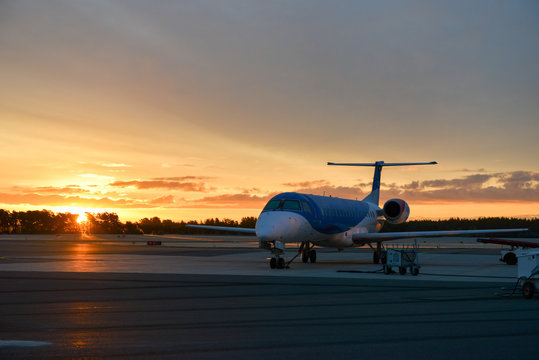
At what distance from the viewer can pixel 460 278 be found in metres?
19.9

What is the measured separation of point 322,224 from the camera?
2784cm

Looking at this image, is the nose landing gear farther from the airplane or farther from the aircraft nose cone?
the aircraft nose cone

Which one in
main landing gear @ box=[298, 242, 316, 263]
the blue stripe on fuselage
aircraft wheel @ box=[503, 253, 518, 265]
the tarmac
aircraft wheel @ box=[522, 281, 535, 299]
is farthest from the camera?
main landing gear @ box=[298, 242, 316, 263]

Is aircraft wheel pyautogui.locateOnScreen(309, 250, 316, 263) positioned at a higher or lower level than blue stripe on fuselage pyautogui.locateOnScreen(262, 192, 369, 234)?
lower

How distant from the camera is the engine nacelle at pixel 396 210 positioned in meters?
32.2

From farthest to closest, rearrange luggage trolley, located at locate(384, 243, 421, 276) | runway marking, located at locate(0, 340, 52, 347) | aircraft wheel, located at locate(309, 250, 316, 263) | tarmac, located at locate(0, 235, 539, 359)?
1. aircraft wheel, located at locate(309, 250, 316, 263)
2. luggage trolley, located at locate(384, 243, 421, 276)
3. runway marking, located at locate(0, 340, 52, 347)
4. tarmac, located at locate(0, 235, 539, 359)

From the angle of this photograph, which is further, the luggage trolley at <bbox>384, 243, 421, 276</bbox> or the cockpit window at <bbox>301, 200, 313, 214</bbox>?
the cockpit window at <bbox>301, 200, 313, 214</bbox>

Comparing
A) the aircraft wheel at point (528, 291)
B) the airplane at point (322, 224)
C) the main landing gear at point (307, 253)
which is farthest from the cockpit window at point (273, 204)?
the aircraft wheel at point (528, 291)

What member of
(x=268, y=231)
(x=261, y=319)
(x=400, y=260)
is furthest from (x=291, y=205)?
(x=261, y=319)

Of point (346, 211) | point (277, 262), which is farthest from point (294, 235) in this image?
point (346, 211)

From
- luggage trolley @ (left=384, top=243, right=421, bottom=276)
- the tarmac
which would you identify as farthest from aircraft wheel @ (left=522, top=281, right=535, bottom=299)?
luggage trolley @ (left=384, top=243, right=421, bottom=276)

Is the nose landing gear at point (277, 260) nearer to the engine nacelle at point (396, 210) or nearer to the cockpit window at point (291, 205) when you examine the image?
the cockpit window at point (291, 205)

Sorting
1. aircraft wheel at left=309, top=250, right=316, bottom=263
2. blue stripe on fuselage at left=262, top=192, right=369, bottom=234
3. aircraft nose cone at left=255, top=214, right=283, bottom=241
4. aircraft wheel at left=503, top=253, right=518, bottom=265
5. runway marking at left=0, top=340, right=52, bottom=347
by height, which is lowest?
runway marking at left=0, top=340, right=52, bottom=347

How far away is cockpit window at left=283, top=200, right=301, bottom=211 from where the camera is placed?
2594 centimetres
